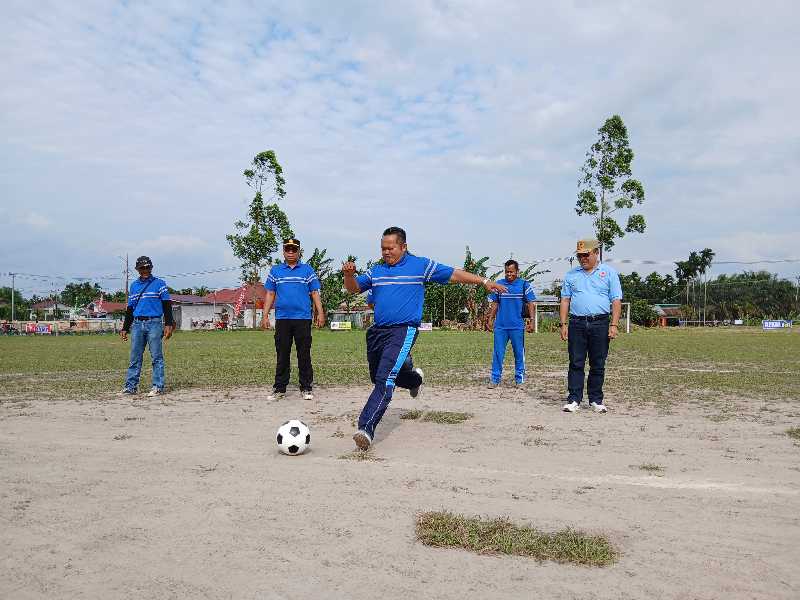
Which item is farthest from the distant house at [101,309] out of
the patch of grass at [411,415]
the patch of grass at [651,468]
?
the patch of grass at [651,468]

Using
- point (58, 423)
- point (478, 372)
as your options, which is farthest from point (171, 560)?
point (478, 372)

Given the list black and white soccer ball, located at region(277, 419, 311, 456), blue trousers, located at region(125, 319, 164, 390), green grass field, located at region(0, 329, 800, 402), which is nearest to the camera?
black and white soccer ball, located at region(277, 419, 311, 456)

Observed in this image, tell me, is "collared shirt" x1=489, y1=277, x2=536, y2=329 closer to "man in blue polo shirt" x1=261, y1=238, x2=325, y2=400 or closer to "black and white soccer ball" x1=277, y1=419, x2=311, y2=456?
"man in blue polo shirt" x1=261, y1=238, x2=325, y2=400

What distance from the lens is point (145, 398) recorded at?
28.4 ft

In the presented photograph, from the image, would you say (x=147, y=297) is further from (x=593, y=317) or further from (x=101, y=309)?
(x=101, y=309)

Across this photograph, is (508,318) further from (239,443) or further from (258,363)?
(258,363)

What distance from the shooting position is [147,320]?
9188mm

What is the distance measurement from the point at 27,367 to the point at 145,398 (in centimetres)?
750

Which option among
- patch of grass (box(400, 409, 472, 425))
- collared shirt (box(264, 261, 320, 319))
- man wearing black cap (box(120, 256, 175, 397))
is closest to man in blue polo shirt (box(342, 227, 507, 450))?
patch of grass (box(400, 409, 472, 425))

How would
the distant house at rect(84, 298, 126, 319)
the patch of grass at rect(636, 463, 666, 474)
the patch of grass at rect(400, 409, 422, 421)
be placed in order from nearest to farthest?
the patch of grass at rect(636, 463, 666, 474) < the patch of grass at rect(400, 409, 422, 421) < the distant house at rect(84, 298, 126, 319)

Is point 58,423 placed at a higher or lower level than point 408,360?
lower

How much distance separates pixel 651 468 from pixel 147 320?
24.0ft

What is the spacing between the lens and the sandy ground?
8.88ft

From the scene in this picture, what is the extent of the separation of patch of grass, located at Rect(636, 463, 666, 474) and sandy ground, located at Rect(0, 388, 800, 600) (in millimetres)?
68
